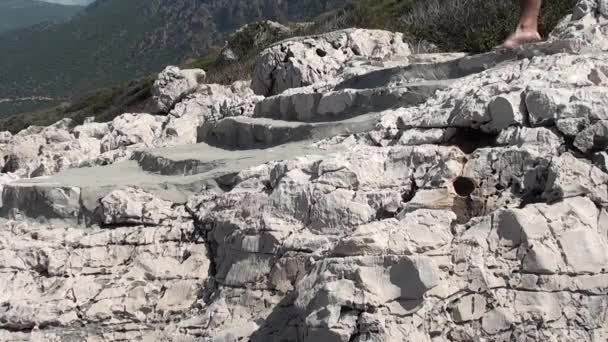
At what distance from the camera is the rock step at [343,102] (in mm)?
6205

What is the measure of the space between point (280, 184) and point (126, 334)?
5.20 feet

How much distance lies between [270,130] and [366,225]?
293 centimetres

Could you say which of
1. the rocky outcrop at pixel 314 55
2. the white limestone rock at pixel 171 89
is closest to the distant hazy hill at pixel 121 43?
the white limestone rock at pixel 171 89

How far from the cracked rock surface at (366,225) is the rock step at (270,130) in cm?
3

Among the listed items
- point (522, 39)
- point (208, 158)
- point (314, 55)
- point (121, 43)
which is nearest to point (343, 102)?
point (208, 158)

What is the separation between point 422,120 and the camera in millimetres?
5273

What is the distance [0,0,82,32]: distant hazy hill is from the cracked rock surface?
146343 mm

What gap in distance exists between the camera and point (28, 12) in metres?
159

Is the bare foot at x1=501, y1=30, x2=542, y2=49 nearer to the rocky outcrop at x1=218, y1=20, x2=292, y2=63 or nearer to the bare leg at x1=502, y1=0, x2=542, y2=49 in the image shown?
the bare leg at x1=502, y1=0, x2=542, y2=49

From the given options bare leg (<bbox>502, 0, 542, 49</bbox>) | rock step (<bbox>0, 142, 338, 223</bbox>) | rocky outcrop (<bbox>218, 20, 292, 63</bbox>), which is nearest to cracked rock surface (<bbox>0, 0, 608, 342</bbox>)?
rock step (<bbox>0, 142, 338, 223</bbox>)

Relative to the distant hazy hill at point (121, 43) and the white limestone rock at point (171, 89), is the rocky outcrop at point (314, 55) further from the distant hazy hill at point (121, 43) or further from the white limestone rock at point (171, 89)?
the distant hazy hill at point (121, 43)

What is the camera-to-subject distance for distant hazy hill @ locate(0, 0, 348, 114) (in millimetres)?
64625

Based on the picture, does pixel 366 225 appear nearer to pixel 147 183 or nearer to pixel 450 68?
pixel 147 183

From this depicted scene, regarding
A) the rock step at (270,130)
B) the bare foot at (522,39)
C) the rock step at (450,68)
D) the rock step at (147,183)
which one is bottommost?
the rock step at (147,183)
